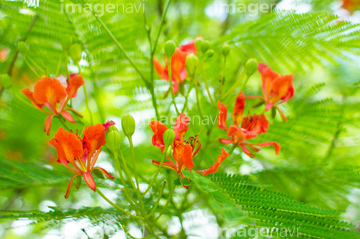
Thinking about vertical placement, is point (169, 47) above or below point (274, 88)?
above

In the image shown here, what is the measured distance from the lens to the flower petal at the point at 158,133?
122 centimetres

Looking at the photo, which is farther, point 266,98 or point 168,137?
point 266,98

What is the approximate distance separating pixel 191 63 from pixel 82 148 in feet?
2.02

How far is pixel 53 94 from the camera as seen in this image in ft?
4.48

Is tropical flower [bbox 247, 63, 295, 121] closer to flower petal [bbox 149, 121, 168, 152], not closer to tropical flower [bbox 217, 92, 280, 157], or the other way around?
tropical flower [bbox 217, 92, 280, 157]

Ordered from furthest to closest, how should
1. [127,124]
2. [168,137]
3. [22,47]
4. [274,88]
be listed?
[274,88]
[22,47]
[127,124]
[168,137]

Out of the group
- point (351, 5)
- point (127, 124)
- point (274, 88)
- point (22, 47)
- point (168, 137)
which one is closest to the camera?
point (168, 137)

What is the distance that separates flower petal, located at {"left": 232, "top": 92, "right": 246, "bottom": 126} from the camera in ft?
5.04

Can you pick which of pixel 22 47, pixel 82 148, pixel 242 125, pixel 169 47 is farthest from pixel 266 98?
pixel 22 47

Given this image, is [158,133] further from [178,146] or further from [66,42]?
[66,42]

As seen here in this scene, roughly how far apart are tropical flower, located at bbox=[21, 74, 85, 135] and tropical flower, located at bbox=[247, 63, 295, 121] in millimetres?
787

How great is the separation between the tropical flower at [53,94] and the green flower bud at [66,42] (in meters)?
0.14

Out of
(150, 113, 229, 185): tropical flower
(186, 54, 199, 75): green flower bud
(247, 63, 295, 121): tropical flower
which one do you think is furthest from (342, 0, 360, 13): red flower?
(150, 113, 229, 185): tropical flower

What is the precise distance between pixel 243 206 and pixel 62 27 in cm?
128
